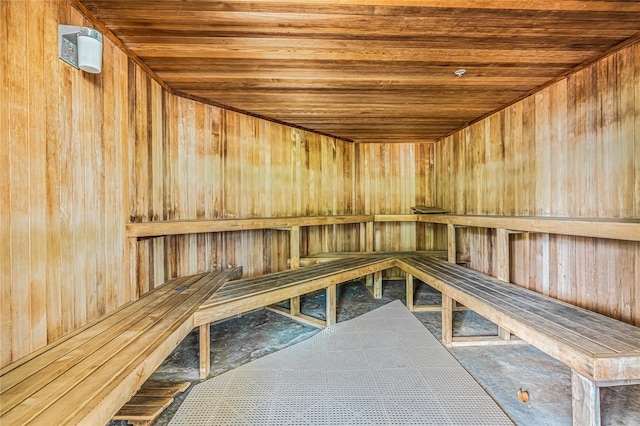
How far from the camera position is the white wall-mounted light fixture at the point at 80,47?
1427 mm

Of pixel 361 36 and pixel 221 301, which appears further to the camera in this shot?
pixel 221 301

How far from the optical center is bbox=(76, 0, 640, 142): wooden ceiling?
154 centimetres

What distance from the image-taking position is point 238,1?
1480mm

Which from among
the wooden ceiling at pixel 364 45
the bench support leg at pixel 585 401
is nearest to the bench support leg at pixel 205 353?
the wooden ceiling at pixel 364 45

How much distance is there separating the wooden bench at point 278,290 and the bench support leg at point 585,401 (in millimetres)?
2018

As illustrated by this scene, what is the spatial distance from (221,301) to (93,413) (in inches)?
49.1

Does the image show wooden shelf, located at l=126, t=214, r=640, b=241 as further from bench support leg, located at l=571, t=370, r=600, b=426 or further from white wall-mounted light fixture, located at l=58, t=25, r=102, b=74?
white wall-mounted light fixture, located at l=58, t=25, r=102, b=74

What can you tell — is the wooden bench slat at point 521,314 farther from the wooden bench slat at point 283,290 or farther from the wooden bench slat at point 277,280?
the wooden bench slat at point 277,280

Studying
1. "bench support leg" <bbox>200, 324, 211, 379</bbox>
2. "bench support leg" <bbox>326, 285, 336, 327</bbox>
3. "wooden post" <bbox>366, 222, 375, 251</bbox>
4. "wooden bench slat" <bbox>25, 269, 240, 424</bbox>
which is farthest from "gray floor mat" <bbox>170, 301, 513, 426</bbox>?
"wooden post" <bbox>366, 222, 375, 251</bbox>

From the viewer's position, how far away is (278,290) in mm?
2650

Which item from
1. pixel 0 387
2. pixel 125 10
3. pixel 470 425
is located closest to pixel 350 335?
pixel 470 425

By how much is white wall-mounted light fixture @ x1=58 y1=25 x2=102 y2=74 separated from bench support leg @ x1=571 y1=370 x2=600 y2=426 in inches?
116

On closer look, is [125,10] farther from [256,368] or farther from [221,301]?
[256,368]

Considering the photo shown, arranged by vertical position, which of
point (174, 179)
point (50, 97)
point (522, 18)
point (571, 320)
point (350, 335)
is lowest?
point (350, 335)
